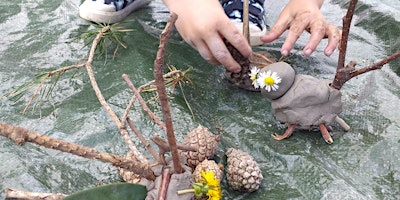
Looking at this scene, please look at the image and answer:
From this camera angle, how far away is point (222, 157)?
0.97 m

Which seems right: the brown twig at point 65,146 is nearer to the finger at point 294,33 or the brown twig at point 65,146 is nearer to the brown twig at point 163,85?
the brown twig at point 163,85

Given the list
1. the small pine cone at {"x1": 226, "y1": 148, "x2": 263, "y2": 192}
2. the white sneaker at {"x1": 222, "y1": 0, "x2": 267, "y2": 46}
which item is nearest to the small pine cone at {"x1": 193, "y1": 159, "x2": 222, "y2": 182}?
the small pine cone at {"x1": 226, "y1": 148, "x2": 263, "y2": 192}

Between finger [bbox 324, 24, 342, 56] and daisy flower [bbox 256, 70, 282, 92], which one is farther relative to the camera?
finger [bbox 324, 24, 342, 56]

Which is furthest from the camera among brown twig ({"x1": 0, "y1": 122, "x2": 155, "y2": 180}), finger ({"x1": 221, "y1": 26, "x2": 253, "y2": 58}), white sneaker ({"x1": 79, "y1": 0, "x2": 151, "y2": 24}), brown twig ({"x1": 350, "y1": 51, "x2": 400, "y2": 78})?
white sneaker ({"x1": 79, "y1": 0, "x2": 151, "y2": 24})

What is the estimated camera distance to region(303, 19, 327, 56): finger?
1.21 m

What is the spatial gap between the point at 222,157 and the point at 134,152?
22 centimetres

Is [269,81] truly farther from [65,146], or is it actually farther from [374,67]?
[65,146]

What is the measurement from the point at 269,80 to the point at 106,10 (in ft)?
2.68

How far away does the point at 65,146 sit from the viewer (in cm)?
66

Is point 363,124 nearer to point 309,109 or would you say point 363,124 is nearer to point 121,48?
point 309,109

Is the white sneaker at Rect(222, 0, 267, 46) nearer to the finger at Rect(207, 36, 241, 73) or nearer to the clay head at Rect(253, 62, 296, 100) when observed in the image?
the finger at Rect(207, 36, 241, 73)

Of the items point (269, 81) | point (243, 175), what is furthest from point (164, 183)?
point (269, 81)

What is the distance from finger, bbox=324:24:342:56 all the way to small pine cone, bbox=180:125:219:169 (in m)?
0.49

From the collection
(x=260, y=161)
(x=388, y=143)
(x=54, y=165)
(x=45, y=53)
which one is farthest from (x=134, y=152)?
(x=45, y=53)
